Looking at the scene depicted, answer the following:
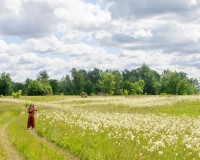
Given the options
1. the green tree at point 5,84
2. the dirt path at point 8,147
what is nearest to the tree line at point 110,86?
the green tree at point 5,84

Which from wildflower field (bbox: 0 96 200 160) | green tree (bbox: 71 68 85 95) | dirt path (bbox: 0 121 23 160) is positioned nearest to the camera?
wildflower field (bbox: 0 96 200 160)

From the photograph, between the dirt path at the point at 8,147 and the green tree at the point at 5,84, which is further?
the green tree at the point at 5,84

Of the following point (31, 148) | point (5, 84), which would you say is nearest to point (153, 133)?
point (31, 148)

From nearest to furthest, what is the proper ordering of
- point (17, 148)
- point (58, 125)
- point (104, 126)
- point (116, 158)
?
point (116, 158) → point (17, 148) → point (104, 126) → point (58, 125)

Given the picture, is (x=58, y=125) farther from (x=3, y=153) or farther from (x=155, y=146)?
(x=155, y=146)

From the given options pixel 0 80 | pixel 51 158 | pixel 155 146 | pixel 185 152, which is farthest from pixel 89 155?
pixel 0 80

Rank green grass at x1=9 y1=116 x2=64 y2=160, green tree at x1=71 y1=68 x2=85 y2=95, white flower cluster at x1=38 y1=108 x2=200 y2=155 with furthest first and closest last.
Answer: green tree at x1=71 y1=68 x2=85 y2=95, green grass at x1=9 y1=116 x2=64 y2=160, white flower cluster at x1=38 y1=108 x2=200 y2=155

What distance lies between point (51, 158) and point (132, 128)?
21.2ft

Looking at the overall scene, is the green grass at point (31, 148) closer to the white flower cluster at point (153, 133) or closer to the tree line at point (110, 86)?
the white flower cluster at point (153, 133)

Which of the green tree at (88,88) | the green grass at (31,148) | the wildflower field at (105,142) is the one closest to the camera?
the wildflower field at (105,142)

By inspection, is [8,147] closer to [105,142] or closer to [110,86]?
[105,142]

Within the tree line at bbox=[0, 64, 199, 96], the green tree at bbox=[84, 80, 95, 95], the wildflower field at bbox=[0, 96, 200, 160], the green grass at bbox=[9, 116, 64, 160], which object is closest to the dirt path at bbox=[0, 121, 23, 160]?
the wildflower field at bbox=[0, 96, 200, 160]

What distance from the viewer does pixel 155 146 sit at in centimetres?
1744

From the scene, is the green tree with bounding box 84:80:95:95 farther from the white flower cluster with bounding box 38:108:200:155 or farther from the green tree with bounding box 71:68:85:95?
the white flower cluster with bounding box 38:108:200:155
